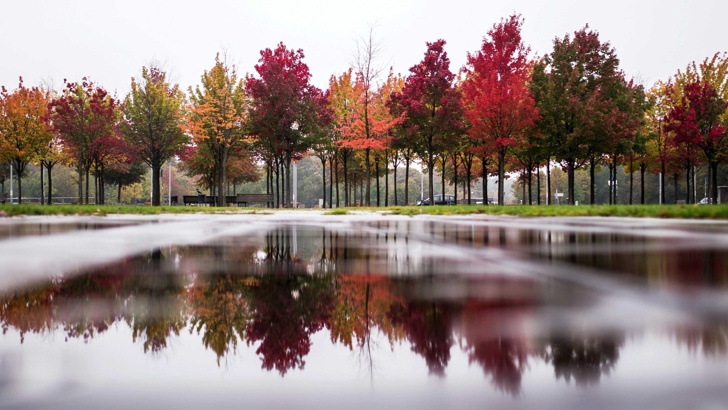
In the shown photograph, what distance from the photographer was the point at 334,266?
5492 millimetres

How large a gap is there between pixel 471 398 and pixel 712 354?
4.22 ft

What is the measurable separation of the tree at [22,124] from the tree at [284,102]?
15609 millimetres

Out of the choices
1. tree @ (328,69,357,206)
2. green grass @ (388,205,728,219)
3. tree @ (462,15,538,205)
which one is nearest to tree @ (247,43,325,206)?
tree @ (328,69,357,206)

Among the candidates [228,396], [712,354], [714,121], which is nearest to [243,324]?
[228,396]

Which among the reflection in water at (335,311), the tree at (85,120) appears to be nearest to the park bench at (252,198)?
the tree at (85,120)

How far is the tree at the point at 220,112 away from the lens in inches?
1332

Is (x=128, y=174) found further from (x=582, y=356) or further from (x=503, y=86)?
(x=582, y=356)

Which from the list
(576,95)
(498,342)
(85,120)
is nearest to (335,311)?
(498,342)

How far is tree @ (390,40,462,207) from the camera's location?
30.5 metres

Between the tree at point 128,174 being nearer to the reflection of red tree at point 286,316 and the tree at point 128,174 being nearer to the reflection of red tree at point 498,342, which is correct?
the reflection of red tree at point 286,316

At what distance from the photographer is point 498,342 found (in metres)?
2.62

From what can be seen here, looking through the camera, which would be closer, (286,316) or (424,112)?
(286,316)

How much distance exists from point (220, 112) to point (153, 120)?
164 inches

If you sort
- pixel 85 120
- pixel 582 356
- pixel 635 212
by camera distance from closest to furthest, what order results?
pixel 582 356, pixel 635 212, pixel 85 120
